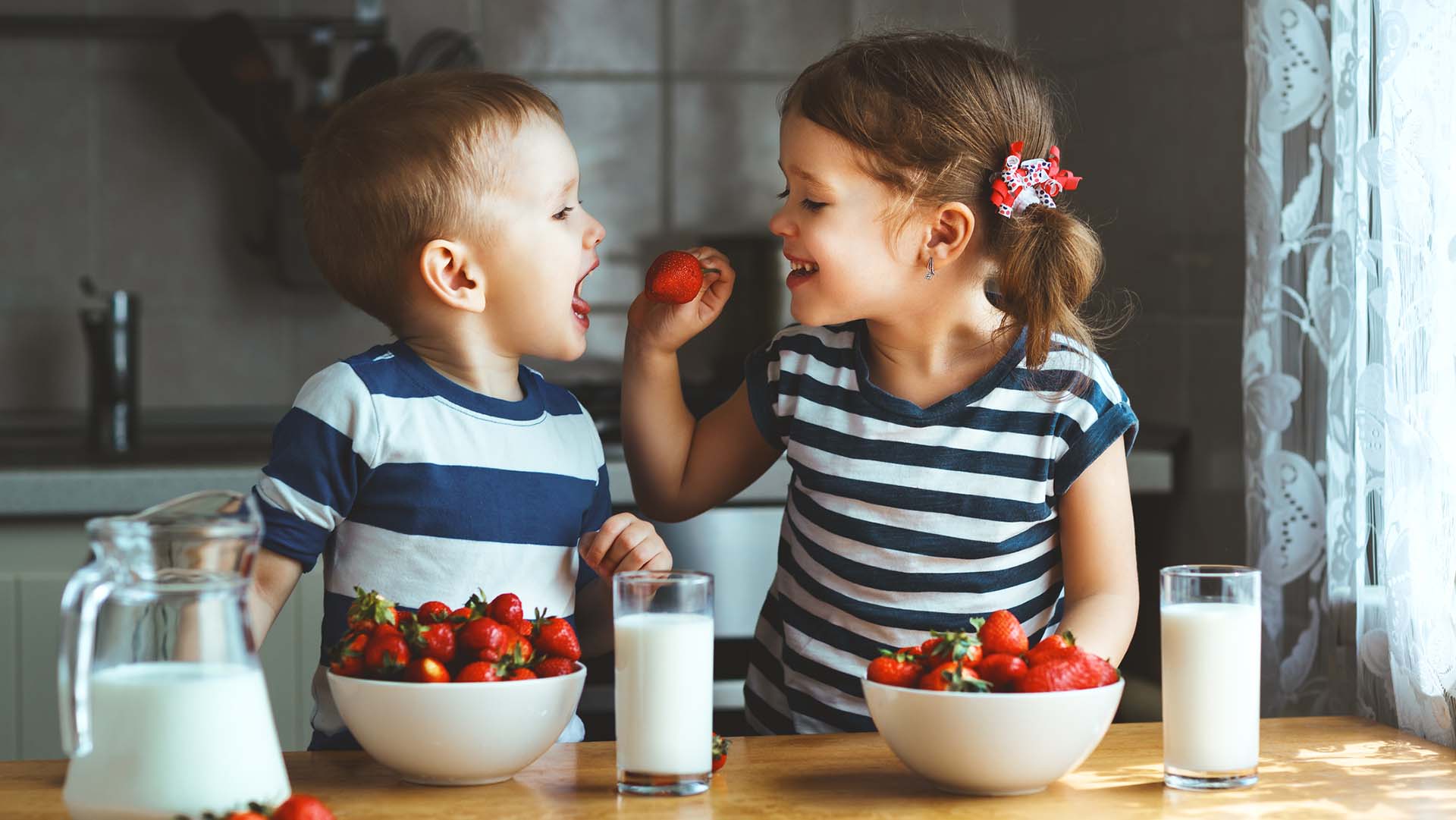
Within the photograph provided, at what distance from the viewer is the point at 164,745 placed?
0.73 m

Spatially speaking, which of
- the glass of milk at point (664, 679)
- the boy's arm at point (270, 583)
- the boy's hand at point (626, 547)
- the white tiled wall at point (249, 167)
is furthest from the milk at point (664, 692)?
the white tiled wall at point (249, 167)

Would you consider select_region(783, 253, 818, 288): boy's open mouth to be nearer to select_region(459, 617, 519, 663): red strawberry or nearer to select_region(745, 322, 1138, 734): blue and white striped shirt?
select_region(745, 322, 1138, 734): blue and white striped shirt

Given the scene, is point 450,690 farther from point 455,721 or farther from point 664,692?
point 664,692

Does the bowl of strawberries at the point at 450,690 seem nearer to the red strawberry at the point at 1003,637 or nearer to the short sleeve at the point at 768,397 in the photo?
the red strawberry at the point at 1003,637

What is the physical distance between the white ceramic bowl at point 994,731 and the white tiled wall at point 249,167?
5.74 ft

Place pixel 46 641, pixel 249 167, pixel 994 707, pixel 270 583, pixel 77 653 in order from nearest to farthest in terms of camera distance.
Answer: pixel 77 653
pixel 994 707
pixel 270 583
pixel 46 641
pixel 249 167

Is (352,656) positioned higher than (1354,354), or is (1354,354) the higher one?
(1354,354)

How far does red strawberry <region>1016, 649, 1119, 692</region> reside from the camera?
0.83 m

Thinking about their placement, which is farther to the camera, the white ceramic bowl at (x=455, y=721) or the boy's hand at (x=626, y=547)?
the boy's hand at (x=626, y=547)

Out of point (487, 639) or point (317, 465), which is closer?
point (487, 639)

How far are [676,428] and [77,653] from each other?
70 cm

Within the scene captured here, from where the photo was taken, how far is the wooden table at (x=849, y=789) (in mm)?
847

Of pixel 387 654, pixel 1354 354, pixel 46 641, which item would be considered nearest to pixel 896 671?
pixel 387 654

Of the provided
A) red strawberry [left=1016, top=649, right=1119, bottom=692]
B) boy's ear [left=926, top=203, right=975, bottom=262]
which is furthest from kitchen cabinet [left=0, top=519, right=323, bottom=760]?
red strawberry [left=1016, top=649, right=1119, bottom=692]
